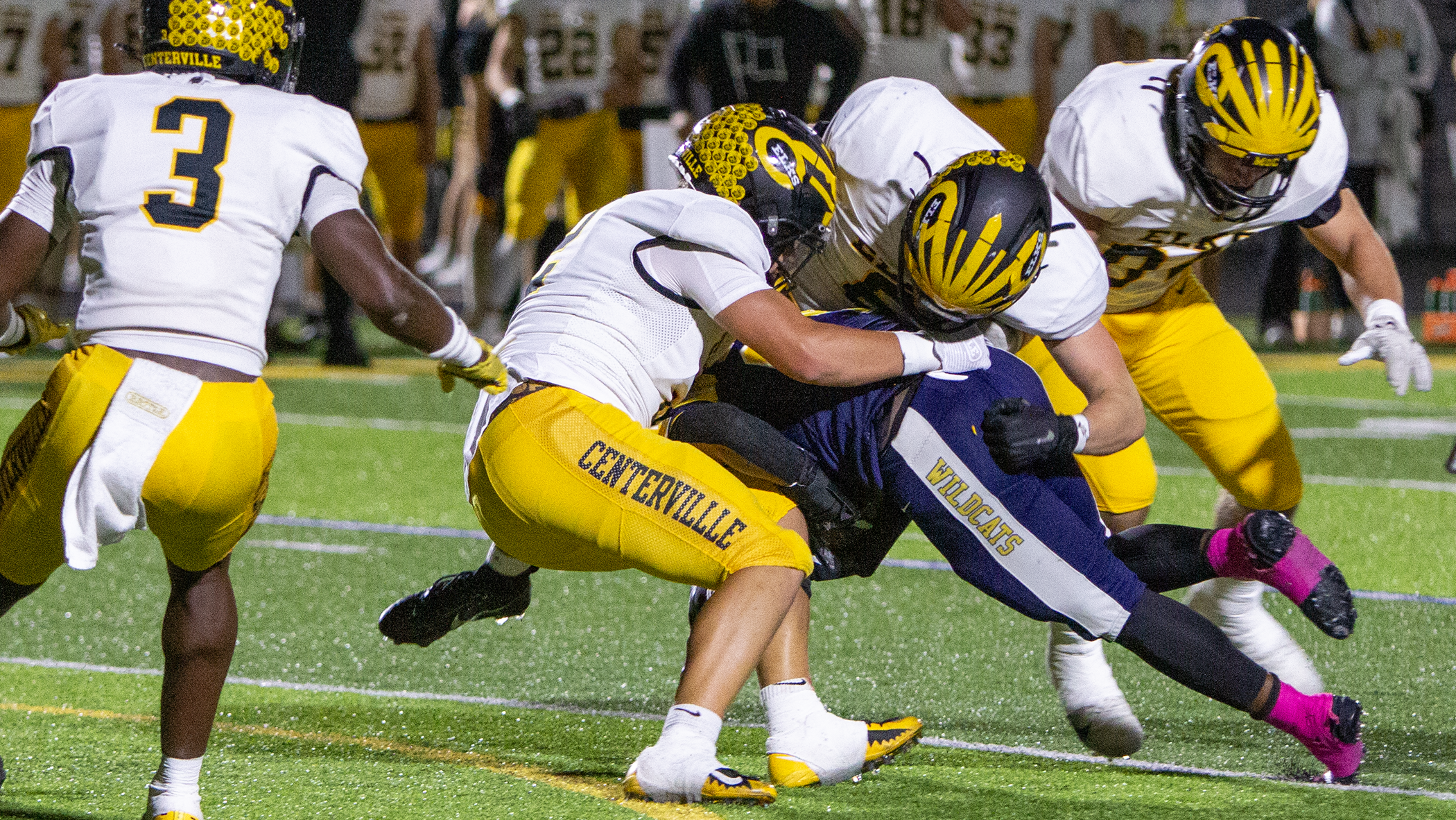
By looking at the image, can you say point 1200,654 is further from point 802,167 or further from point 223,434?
point 223,434

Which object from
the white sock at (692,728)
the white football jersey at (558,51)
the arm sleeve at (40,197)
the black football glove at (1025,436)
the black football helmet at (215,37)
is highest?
the black football helmet at (215,37)

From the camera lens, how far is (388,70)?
1051cm

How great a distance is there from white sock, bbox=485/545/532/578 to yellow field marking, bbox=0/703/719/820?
39 centimetres

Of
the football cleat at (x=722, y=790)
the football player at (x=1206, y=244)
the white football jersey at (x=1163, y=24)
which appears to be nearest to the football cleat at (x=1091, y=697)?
the football player at (x=1206, y=244)

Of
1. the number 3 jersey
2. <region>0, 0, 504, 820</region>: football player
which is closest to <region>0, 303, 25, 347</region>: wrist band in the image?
<region>0, 0, 504, 820</region>: football player

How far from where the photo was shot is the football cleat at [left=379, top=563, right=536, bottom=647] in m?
4.15

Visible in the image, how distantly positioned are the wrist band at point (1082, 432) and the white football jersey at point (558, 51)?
702 centimetres

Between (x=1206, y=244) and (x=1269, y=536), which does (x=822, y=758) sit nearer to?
(x=1269, y=536)

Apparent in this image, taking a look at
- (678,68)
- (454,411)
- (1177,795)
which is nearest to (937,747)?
(1177,795)

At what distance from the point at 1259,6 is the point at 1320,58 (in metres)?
6.26

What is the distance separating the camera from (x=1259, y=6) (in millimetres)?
17719

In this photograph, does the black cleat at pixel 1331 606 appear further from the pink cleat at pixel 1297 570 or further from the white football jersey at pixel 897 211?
the white football jersey at pixel 897 211

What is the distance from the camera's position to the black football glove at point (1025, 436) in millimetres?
3551

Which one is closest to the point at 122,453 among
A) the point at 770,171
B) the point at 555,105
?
the point at 770,171
